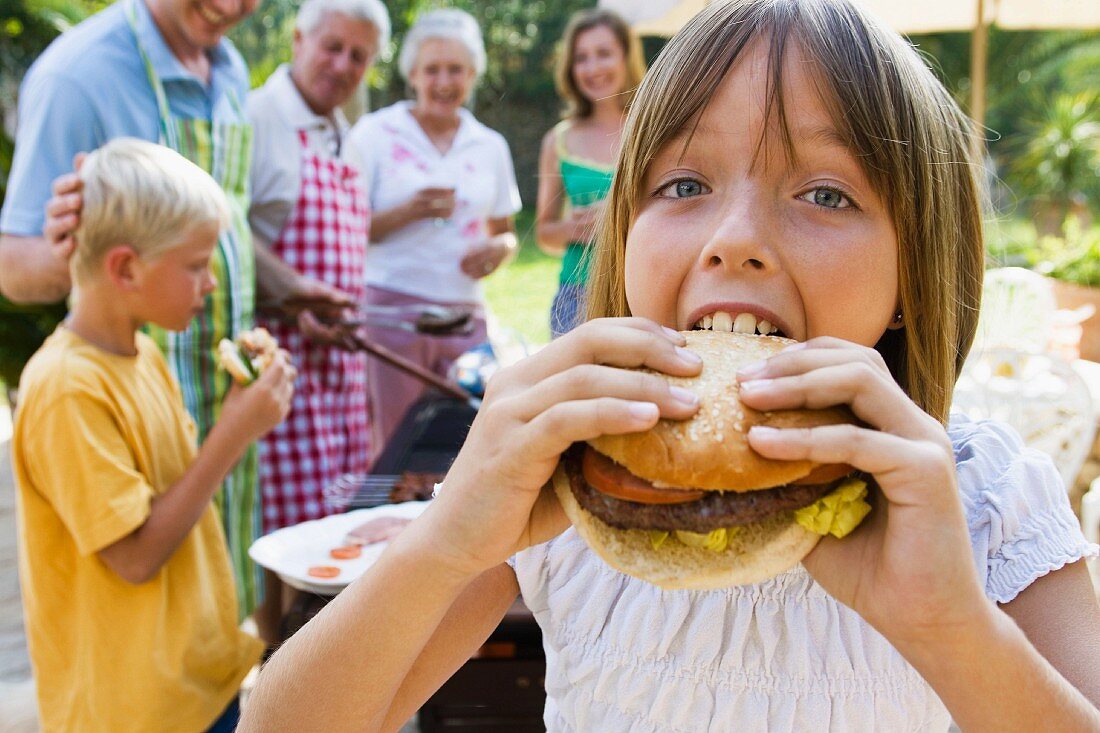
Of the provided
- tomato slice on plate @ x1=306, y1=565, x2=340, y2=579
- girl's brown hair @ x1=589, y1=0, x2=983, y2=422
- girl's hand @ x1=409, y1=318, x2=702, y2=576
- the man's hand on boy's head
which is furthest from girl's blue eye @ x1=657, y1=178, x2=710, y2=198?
the man's hand on boy's head

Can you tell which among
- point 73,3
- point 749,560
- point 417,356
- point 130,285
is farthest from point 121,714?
point 73,3

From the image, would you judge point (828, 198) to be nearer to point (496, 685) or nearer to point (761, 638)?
point (761, 638)

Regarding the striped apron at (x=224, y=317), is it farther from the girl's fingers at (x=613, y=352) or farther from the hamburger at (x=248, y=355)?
the girl's fingers at (x=613, y=352)

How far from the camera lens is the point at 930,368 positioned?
4.66 ft

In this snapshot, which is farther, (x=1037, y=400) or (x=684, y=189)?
(x=1037, y=400)

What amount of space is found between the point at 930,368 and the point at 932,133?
36cm

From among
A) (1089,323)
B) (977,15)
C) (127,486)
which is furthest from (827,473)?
(977,15)

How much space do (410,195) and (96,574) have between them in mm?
3151

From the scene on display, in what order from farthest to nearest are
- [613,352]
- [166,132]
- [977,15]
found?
[977,15], [166,132], [613,352]

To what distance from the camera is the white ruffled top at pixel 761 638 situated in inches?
51.3

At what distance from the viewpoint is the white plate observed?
208 centimetres

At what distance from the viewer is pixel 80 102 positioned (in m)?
2.81

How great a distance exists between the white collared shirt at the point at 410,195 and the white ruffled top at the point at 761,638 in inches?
148

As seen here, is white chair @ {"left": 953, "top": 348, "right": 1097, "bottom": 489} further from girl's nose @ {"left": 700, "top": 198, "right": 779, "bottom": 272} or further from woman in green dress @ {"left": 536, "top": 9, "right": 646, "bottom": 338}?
girl's nose @ {"left": 700, "top": 198, "right": 779, "bottom": 272}
